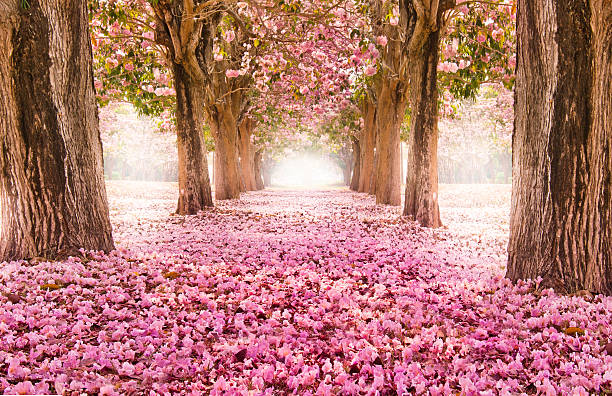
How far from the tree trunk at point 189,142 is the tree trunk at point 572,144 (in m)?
10.5

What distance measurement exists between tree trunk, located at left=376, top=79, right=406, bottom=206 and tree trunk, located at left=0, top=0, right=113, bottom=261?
13.3 meters

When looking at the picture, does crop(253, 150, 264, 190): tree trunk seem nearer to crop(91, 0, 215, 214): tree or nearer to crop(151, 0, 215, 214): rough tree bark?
crop(91, 0, 215, 214): tree

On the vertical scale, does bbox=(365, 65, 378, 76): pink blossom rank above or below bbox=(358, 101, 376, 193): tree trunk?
above

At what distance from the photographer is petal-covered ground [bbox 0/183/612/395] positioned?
3152mm

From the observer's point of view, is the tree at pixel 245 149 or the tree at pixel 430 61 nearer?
the tree at pixel 430 61

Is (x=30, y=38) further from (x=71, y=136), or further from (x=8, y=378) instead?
(x=8, y=378)

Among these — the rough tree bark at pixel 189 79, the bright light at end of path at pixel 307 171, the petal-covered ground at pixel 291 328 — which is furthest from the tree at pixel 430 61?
the bright light at end of path at pixel 307 171

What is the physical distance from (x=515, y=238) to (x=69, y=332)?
5.10 m

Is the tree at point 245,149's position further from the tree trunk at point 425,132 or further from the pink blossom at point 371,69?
the tree trunk at point 425,132

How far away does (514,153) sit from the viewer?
5672 millimetres

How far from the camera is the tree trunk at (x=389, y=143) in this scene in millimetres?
17656

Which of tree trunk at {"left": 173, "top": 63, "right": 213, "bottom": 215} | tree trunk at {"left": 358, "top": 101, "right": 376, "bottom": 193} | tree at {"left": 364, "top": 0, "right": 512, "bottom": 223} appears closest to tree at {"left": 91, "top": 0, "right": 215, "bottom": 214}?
tree trunk at {"left": 173, "top": 63, "right": 213, "bottom": 215}

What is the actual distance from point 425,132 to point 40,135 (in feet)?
28.5

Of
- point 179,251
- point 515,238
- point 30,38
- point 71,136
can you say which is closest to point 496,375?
point 515,238
